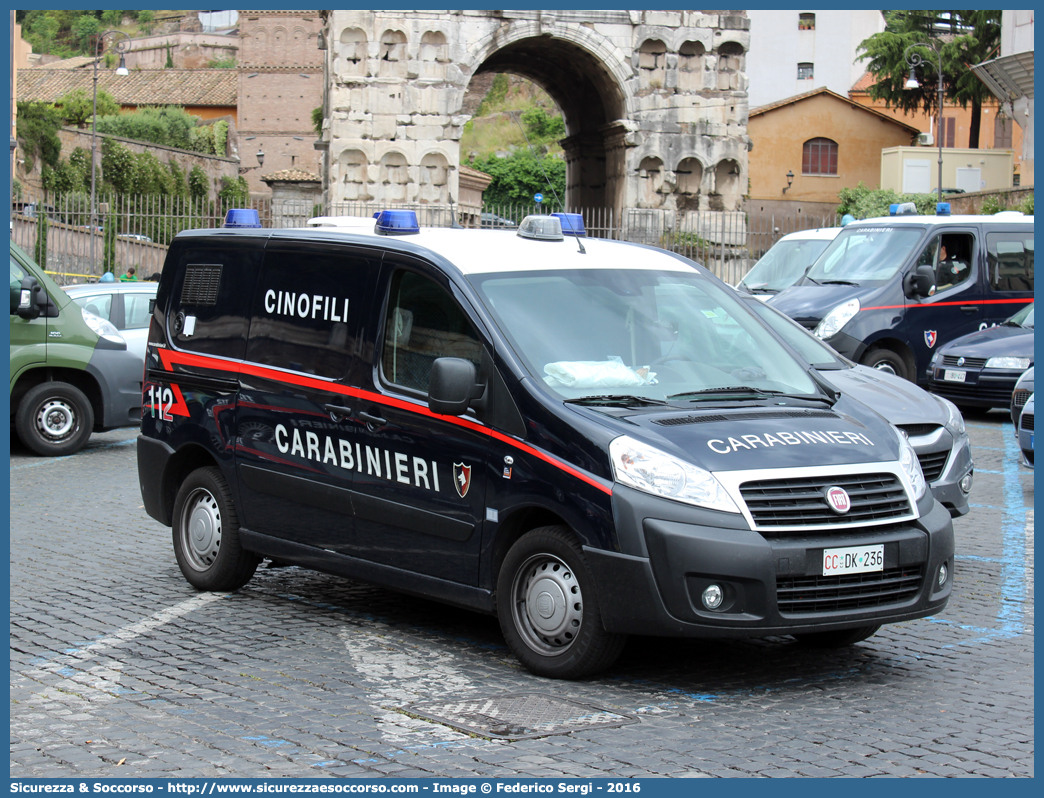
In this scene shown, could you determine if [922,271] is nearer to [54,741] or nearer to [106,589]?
[106,589]

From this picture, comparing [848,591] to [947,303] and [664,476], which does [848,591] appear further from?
[947,303]

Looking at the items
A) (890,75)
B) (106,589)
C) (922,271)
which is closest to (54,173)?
(890,75)

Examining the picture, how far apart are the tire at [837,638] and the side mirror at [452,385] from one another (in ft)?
6.64

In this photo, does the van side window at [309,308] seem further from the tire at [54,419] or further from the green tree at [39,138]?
the green tree at [39,138]

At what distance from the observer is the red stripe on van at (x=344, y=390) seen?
18.4 ft

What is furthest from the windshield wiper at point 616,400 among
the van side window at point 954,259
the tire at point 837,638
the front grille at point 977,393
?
the van side window at point 954,259

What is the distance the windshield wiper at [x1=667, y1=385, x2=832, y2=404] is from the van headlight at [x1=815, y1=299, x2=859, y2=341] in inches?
428

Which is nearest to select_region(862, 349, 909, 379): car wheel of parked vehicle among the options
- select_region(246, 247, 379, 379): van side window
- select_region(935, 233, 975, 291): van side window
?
select_region(935, 233, 975, 291): van side window

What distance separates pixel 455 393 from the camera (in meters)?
5.89

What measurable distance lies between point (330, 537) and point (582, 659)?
1.71 metres

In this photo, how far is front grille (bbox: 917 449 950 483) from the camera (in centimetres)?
823

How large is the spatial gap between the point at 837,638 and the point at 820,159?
6358 cm

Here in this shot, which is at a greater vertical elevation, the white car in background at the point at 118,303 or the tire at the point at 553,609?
the white car in background at the point at 118,303

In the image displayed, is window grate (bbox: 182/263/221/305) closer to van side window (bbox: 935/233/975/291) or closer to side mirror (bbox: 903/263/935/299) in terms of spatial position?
side mirror (bbox: 903/263/935/299)
